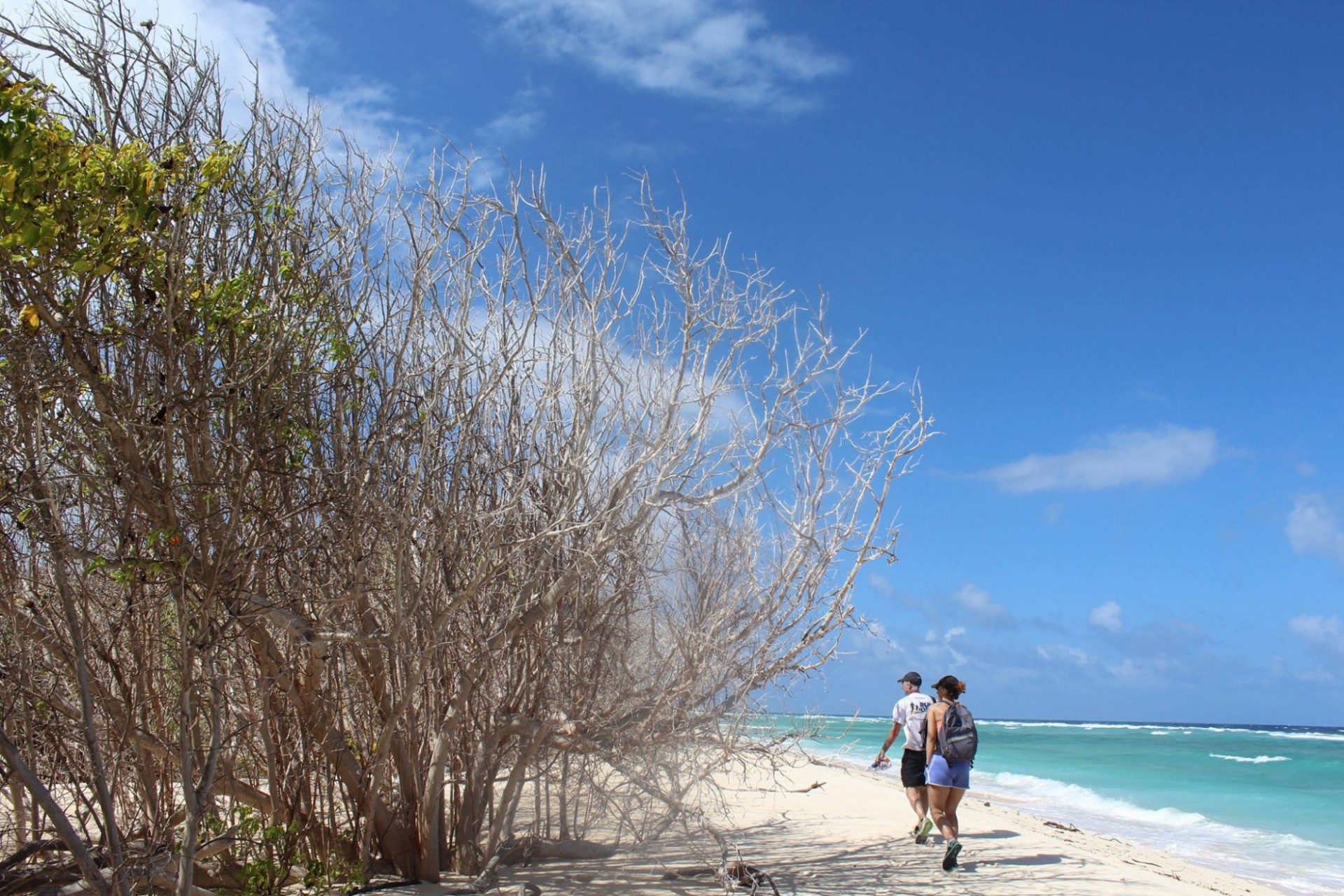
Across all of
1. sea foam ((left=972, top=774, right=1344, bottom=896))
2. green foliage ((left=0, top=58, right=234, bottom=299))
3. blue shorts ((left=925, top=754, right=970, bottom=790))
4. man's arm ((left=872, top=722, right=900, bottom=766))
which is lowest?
sea foam ((left=972, top=774, right=1344, bottom=896))

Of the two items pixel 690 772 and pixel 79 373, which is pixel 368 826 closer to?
pixel 690 772

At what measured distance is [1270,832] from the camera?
18266 millimetres

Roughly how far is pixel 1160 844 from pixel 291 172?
15593 mm

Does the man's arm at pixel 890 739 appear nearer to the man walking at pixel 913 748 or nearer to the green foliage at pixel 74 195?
the man walking at pixel 913 748

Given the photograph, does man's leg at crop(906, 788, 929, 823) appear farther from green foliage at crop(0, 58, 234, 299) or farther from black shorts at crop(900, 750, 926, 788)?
green foliage at crop(0, 58, 234, 299)

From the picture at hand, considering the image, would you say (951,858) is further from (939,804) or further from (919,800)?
(919,800)

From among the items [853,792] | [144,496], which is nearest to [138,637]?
[144,496]

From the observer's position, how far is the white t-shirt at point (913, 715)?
995 cm

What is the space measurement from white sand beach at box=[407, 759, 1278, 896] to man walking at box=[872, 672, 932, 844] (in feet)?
1.21

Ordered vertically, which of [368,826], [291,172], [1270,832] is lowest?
[1270,832]

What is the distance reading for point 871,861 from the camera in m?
8.47

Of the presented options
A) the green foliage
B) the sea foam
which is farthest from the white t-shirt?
the green foliage

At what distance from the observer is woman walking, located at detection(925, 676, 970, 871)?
8.73m

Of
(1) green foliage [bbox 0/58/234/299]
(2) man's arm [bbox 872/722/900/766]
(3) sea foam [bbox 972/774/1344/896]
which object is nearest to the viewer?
(1) green foliage [bbox 0/58/234/299]
